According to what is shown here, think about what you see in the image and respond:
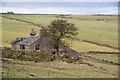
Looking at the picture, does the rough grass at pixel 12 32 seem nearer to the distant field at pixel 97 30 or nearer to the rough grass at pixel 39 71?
the distant field at pixel 97 30

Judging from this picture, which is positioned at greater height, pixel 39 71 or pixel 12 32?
pixel 12 32

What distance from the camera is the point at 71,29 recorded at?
4025cm

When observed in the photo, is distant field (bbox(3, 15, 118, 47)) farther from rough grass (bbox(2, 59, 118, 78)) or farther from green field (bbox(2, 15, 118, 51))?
rough grass (bbox(2, 59, 118, 78))

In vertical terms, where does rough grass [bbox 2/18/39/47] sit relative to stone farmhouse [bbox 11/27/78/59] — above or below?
above

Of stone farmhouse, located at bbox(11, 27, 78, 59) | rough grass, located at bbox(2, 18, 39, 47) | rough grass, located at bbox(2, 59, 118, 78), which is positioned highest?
rough grass, located at bbox(2, 18, 39, 47)

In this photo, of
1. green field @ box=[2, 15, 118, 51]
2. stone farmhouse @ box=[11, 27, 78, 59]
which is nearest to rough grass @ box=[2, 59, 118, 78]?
stone farmhouse @ box=[11, 27, 78, 59]

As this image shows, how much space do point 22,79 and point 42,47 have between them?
24.6m

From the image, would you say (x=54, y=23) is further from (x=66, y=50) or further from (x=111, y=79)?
(x=111, y=79)

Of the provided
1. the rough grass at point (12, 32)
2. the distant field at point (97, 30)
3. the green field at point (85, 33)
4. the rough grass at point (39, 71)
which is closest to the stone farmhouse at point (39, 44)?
the rough grass at point (39, 71)

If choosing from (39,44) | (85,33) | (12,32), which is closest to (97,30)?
(85,33)

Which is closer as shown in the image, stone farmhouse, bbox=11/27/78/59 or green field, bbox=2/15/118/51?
stone farmhouse, bbox=11/27/78/59

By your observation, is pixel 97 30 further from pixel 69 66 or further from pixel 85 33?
pixel 69 66

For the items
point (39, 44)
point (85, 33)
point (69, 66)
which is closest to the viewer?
point (69, 66)

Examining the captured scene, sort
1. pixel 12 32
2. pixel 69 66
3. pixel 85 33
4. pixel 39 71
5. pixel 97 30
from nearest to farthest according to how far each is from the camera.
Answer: pixel 39 71
pixel 69 66
pixel 12 32
pixel 85 33
pixel 97 30
